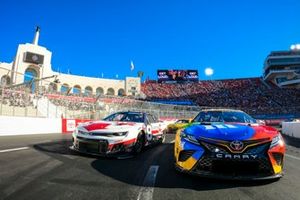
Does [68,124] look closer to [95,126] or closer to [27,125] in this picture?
[27,125]

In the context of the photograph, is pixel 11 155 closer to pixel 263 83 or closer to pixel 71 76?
pixel 71 76

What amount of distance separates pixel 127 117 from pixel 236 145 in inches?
205

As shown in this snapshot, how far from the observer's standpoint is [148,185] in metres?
4.28

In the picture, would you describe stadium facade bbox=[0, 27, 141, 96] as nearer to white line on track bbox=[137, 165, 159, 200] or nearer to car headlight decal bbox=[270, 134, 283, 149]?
white line on track bbox=[137, 165, 159, 200]

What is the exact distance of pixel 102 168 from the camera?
554 cm

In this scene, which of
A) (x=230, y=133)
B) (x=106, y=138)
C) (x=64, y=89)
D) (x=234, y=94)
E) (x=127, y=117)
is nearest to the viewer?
(x=230, y=133)

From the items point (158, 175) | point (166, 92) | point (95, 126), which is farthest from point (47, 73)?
point (158, 175)

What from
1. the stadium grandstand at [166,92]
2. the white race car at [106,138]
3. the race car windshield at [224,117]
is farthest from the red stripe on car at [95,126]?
the stadium grandstand at [166,92]

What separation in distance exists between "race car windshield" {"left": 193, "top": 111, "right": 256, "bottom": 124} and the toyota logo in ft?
6.52

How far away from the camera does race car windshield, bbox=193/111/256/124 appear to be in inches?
253

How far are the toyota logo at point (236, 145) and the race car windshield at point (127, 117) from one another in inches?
187

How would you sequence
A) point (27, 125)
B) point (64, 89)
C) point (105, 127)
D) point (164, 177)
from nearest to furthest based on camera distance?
1. point (164, 177)
2. point (105, 127)
3. point (27, 125)
4. point (64, 89)

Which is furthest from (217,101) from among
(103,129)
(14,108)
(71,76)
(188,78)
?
(103,129)

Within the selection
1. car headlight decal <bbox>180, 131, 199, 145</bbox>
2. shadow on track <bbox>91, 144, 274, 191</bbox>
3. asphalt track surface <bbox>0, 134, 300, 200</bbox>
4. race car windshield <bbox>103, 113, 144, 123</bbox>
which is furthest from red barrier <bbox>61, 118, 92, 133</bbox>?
car headlight decal <bbox>180, 131, 199, 145</bbox>
